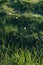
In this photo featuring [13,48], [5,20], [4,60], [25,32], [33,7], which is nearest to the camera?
[4,60]

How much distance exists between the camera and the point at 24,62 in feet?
15.5

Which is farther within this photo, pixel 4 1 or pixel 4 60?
pixel 4 1

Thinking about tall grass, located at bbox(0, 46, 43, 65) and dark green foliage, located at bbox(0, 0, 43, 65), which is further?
dark green foliage, located at bbox(0, 0, 43, 65)

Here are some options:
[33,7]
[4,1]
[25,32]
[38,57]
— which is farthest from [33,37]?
[4,1]

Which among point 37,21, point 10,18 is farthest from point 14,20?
point 37,21

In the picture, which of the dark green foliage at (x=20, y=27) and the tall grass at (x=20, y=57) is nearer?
the tall grass at (x=20, y=57)

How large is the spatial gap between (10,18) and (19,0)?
87 cm

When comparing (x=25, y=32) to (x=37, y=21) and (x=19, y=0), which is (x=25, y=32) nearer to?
(x=37, y=21)

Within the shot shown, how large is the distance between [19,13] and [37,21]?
22.6 inches

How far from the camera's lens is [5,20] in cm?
613

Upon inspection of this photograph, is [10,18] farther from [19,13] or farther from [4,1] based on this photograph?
[4,1]

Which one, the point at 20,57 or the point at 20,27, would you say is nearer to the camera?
the point at 20,57

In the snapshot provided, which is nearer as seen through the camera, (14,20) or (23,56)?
(23,56)

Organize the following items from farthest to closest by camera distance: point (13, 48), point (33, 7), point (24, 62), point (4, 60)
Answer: point (33, 7)
point (13, 48)
point (4, 60)
point (24, 62)
